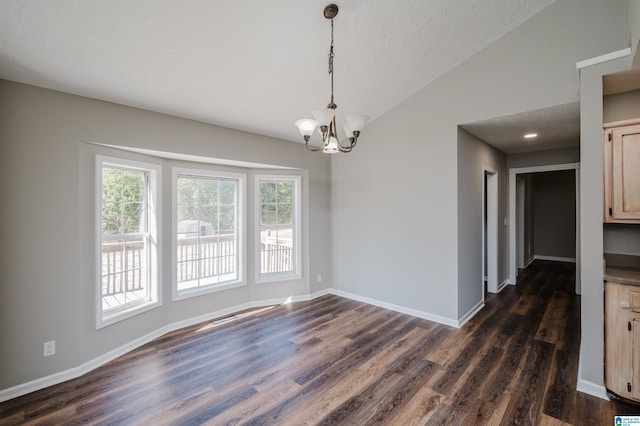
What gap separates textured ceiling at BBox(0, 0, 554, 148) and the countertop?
2665 mm

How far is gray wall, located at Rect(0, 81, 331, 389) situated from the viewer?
7.72 ft

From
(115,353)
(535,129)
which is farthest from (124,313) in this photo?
(535,129)

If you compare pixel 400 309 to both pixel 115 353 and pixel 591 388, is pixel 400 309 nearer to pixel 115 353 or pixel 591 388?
pixel 591 388

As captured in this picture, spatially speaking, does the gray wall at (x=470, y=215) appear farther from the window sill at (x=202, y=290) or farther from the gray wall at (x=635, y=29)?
the window sill at (x=202, y=290)

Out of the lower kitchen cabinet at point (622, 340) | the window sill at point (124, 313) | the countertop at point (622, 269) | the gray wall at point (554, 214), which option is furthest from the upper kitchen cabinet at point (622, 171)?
the gray wall at point (554, 214)

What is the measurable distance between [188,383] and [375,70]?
3866 millimetres

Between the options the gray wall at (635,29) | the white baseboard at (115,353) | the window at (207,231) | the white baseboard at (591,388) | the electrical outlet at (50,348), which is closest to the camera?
the gray wall at (635,29)

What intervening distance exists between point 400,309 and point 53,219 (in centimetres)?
427

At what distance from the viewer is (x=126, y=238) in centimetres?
326

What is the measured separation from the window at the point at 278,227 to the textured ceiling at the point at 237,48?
1241 mm

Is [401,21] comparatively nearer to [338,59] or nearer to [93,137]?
[338,59]

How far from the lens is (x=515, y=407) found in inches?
86.8

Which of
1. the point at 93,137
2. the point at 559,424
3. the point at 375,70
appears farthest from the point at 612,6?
the point at 93,137

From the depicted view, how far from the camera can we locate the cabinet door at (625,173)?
2.28 metres
